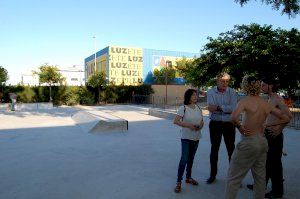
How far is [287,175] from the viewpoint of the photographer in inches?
239

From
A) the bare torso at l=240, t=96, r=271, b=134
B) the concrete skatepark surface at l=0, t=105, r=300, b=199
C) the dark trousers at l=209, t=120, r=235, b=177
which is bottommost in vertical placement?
the concrete skatepark surface at l=0, t=105, r=300, b=199

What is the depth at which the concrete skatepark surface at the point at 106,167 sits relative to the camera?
5.17 metres

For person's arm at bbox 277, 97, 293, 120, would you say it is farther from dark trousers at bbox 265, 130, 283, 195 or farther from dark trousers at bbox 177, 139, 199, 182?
dark trousers at bbox 177, 139, 199, 182

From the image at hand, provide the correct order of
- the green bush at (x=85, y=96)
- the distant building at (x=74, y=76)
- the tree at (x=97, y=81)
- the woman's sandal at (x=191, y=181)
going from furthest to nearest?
the distant building at (x=74, y=76)
the tree at (x=97, y=81)
the green bush at (x=85, y=96)
the woman's sandal at (x=191, y=181)

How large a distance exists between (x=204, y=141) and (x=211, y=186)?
15.6ft

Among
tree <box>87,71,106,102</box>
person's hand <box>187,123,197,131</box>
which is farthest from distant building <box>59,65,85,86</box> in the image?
person's hand <box>187,123,197,131</box>

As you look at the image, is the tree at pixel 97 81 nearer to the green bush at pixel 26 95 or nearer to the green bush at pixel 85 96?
the green bush at pixel 85 96

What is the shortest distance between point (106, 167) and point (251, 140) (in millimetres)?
3701

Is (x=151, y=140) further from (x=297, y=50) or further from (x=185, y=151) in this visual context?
(x=297, y=50)

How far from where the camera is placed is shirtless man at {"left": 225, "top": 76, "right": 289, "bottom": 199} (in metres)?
3.85

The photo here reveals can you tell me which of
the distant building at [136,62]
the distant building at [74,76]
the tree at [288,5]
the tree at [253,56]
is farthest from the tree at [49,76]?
→ the distant building at [74,76]

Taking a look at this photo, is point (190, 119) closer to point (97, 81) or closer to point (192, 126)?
point (192, 126)

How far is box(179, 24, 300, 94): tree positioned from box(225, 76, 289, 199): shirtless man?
45.4 ft

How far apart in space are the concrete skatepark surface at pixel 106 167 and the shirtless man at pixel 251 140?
3.23 ft
